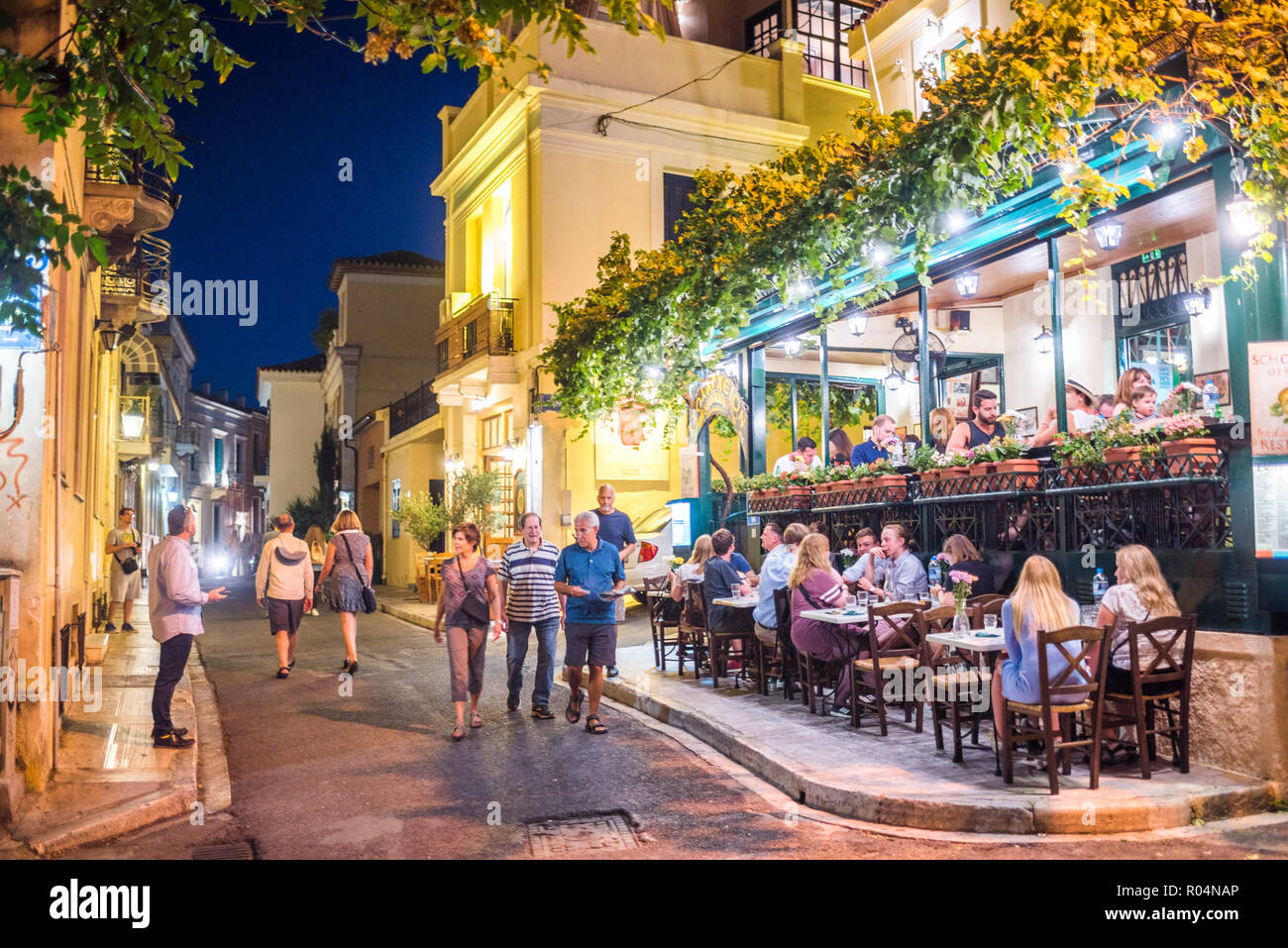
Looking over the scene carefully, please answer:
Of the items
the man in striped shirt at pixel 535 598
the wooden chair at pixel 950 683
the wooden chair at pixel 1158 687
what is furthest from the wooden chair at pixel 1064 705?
the man in striped shirt at pixel 535 598

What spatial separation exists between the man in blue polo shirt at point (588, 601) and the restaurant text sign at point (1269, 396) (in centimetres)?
478

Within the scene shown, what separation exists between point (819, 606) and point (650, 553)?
352 inches

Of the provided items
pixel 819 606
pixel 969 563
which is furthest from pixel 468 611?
pixel 969 563

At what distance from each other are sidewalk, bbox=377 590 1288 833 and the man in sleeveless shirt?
2.84 meters

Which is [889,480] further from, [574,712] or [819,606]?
[574,712]

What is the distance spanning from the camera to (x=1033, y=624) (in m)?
6.32

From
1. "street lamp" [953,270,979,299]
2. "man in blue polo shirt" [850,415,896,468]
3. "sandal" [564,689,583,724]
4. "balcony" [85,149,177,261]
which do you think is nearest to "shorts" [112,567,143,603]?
A: "balcony" [85,149,177,261]

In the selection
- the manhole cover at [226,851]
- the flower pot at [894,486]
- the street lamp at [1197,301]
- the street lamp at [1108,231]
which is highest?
the street lamp at [1108,231]

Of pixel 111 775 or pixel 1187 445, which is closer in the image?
pixel 1187 445

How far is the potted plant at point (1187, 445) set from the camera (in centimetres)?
677

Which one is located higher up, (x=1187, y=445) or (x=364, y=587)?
(x=1187, y=445)

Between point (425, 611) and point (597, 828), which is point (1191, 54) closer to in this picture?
point (597, 828)

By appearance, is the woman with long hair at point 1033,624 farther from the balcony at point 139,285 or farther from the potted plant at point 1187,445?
the balcony at point 139,285
